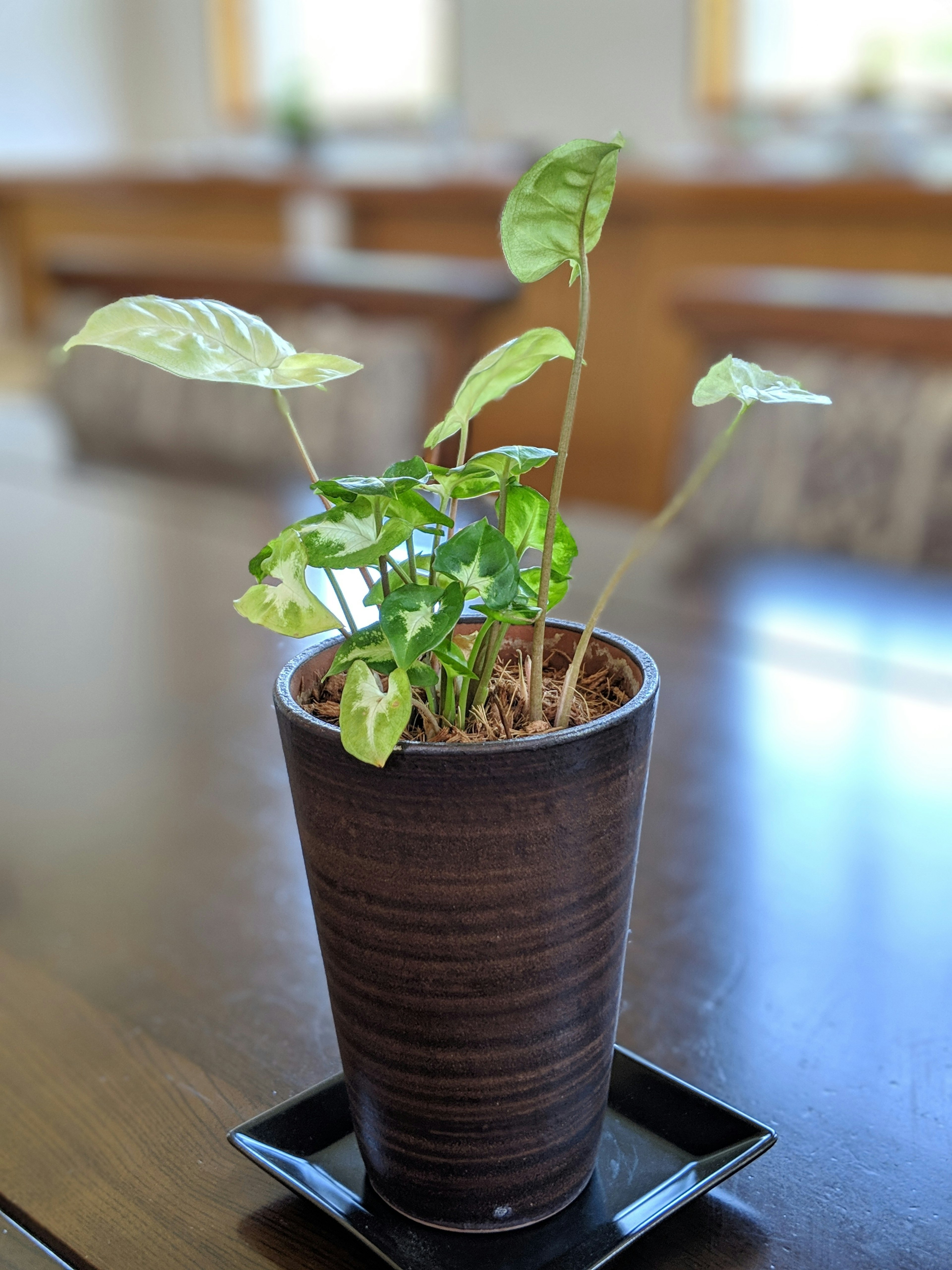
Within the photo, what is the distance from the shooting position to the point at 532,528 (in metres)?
0.38

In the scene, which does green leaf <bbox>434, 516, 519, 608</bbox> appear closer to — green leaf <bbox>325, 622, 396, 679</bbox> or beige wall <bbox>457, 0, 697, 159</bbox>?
green leaf <bbox>325, 622, 396, 679</bbox>

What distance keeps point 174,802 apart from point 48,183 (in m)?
4.44

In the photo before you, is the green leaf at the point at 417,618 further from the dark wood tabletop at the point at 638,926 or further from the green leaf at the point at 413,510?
the dark wood tabletop at the point at 638,926

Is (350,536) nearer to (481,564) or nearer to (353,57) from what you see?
(481,564)

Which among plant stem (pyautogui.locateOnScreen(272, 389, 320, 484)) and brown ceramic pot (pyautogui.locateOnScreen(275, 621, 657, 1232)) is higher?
plant stem (pyautogui.locateOnScreen(272, 389, 320, 484))

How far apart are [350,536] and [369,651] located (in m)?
0.03

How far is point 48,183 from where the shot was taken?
15.1ft

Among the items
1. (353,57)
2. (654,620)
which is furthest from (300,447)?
(353,57)

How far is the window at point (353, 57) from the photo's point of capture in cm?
555

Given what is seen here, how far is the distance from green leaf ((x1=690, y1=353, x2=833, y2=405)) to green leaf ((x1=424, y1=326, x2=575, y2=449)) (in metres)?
0.04

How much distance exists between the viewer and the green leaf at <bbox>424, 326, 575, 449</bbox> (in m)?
0.34

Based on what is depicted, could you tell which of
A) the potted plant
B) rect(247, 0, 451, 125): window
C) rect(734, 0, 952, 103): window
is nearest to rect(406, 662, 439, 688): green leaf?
the potted plant

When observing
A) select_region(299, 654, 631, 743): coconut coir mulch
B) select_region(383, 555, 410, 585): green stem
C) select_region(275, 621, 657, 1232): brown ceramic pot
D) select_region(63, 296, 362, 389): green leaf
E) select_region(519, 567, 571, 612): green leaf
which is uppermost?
select_region(63, 296, 362, 389): green leaf

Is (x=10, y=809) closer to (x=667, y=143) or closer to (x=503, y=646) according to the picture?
(x=503, y=646)
